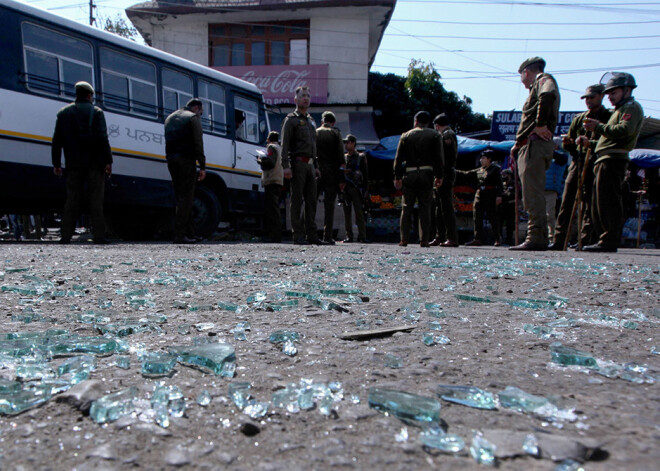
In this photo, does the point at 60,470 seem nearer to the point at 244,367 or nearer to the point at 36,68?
the point at 244,367

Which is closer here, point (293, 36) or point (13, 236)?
point (13, 236)

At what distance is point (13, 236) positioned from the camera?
11641mm

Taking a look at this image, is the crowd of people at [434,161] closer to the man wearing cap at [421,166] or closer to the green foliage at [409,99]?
the man wearing cap at [421,166]

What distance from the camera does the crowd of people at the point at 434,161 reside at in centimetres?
493

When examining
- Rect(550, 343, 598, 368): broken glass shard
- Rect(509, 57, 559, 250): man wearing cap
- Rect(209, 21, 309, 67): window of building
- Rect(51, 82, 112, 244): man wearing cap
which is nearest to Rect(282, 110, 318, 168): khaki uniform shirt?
Rect(51, 82, 112, 244): man wearing cap

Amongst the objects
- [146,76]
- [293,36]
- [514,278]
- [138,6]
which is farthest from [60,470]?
[138,6]

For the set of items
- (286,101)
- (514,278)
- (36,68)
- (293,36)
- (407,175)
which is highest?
(293,36)

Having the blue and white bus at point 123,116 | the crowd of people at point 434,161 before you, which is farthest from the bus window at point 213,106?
the crowd of people at point 434,161

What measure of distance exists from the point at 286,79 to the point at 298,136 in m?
12.3

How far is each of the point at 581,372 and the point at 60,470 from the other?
102cm

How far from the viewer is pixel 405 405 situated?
0.83 metres

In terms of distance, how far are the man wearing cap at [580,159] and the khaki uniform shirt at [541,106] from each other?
2.72ft

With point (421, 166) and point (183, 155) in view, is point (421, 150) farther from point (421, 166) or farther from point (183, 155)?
point (183, 155)

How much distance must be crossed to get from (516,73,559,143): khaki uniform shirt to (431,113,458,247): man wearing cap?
5.69 ft
